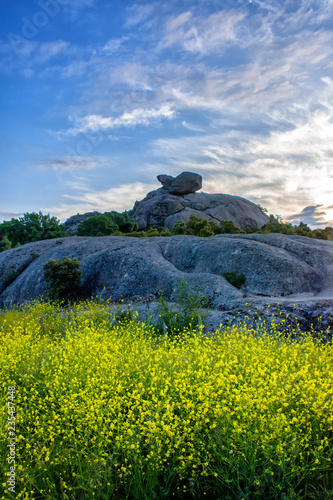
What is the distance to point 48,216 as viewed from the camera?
165ft

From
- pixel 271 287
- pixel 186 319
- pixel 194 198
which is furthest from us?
pixel 194 198

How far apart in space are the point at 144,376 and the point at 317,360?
2.88m

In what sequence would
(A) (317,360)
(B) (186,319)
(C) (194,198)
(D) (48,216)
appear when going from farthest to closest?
→ (C) (194,198), (D) (48,216), (B) (186,319), (A) (317,360)

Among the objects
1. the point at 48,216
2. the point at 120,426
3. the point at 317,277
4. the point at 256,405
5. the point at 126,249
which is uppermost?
the point at 48,216

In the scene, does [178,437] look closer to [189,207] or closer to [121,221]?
[121,221]

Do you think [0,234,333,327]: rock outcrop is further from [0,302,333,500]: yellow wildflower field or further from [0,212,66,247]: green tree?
[0,212,66,247]: green tree

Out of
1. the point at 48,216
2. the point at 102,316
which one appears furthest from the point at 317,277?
the point at 48,216

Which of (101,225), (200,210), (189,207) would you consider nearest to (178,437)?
(101,225)

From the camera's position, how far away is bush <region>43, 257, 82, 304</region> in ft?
61.3

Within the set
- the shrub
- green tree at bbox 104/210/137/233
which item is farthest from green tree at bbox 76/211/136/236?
the shrub

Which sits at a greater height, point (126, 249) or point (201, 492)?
point (126, 249)

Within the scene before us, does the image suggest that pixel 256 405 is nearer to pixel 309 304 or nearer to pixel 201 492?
pixel 201 492

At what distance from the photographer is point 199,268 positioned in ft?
65.8

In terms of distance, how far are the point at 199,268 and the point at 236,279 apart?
266cm
